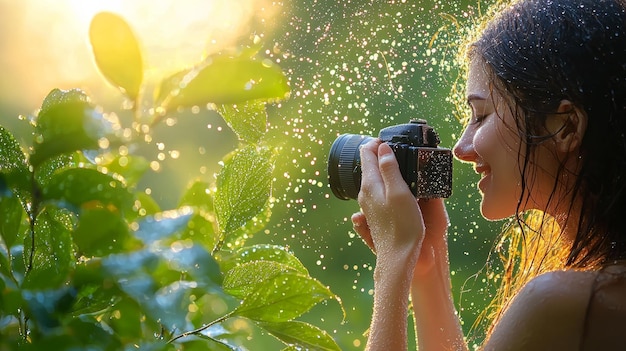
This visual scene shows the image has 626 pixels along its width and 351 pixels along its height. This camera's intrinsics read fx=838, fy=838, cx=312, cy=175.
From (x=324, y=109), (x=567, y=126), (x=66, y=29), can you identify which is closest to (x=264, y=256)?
(x=567, y=126)

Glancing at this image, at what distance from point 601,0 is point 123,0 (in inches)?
65.4

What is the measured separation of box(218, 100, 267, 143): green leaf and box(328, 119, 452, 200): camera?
1.16 feet

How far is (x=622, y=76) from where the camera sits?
720 millimetres

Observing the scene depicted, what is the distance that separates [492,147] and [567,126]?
2.7 inches

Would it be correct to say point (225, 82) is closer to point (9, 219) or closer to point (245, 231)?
point (9, 219)

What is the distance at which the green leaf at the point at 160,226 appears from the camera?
0.25 m

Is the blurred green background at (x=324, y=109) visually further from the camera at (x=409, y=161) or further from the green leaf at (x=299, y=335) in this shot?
the green leaf at (x=299, y=335)

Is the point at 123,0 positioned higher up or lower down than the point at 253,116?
higher up

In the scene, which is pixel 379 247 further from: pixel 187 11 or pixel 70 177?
pixel 187 11

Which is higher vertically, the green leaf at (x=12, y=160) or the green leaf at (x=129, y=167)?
the green leaf at (x=129, y=167)

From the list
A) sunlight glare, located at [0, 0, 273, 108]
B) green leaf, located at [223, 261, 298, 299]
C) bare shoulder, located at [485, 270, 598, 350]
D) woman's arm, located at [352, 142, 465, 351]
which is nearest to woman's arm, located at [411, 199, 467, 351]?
woman's arm, located at [352, 142, 465, 351]

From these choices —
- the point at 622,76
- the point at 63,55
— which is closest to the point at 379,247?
the point at 622,76

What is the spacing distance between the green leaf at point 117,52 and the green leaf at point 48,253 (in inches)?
2.4

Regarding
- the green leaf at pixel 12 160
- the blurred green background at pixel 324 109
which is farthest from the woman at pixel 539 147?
the blurred green background at pixel 324 109
